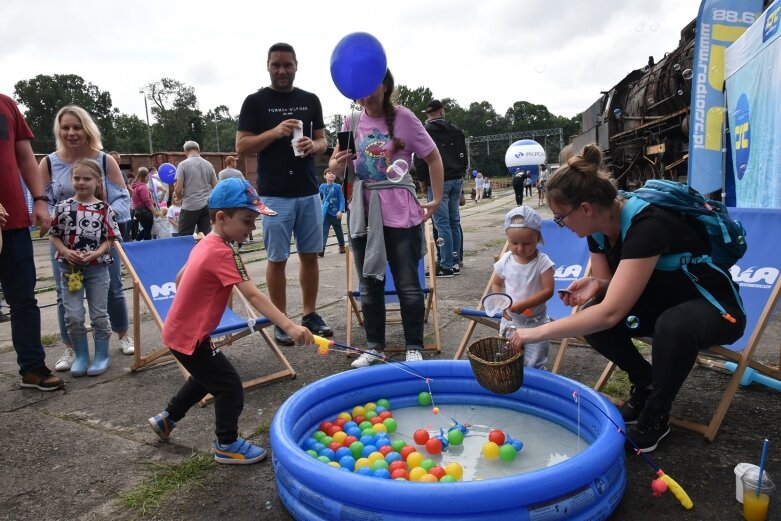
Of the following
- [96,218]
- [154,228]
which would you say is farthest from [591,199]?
[154,228]

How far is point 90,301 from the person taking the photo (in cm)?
378

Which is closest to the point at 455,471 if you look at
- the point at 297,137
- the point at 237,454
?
the point at 237,454

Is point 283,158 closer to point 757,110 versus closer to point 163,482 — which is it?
point 163,482

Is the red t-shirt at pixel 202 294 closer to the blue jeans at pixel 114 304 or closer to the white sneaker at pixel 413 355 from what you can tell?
the white sneaker at pixel 413 355

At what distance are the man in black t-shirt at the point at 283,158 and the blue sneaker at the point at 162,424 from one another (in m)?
1.57

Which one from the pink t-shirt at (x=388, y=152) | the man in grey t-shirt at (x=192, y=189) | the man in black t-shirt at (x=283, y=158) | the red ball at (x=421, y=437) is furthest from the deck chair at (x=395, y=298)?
the man in grey t-shirt at (x=192, y=189)

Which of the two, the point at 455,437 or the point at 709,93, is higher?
the point at 709,93

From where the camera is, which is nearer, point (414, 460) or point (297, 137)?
point (414, 460)

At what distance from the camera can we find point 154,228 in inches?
424

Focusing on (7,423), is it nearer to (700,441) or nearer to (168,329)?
(168,329)

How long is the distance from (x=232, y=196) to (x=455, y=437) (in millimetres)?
1518

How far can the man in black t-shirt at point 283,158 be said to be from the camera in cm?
399

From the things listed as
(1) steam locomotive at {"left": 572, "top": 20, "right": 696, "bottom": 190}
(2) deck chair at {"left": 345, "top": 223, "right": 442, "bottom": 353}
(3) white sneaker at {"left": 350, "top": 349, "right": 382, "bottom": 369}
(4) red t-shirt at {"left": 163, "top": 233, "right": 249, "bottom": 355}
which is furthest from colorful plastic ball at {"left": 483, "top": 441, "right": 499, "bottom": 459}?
(1) steam locomotive at {"left": 572, "top": 20, "right": 696, "bottom": 190}

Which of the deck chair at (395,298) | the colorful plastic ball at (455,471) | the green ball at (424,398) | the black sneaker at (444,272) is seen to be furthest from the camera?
the black sneaker at (444,272)
